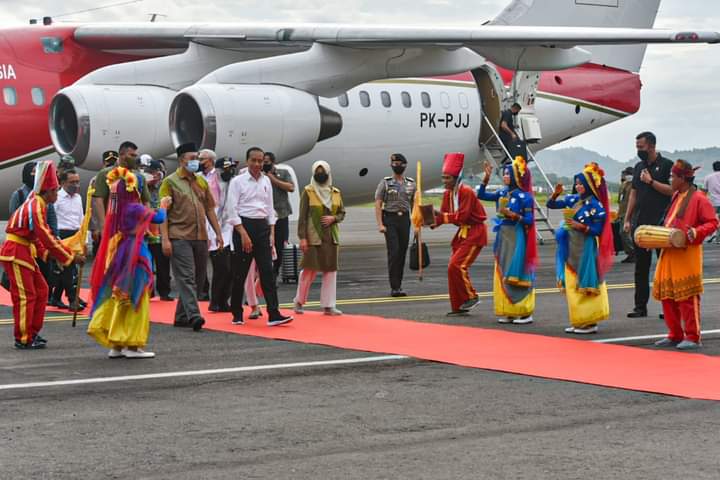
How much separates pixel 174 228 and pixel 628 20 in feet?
59.1

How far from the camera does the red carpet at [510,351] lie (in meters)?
9.22

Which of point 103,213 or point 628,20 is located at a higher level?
point 628,20

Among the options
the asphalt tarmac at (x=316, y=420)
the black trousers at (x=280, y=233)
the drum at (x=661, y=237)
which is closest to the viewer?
the asphalt tarmac at (x=316, y=420)

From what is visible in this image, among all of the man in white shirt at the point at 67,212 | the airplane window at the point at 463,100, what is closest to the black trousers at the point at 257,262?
the man in white shirt at the point at 67,212

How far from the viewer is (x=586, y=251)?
39.1 feet

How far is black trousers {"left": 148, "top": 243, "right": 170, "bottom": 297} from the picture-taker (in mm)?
15336

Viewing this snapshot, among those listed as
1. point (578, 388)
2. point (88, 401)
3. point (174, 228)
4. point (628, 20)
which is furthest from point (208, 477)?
point (628, 20)

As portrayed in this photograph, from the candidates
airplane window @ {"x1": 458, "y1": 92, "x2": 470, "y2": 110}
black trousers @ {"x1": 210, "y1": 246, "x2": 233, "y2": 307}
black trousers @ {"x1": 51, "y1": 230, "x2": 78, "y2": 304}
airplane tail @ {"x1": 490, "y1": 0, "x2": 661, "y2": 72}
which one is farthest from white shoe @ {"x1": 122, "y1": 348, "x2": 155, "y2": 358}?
airplane tail @ {"x1": 490, "y1": 0, "x2": 661, "y2": 72}

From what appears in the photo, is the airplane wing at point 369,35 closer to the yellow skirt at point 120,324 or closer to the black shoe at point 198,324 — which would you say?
the black shoe at point 198,324

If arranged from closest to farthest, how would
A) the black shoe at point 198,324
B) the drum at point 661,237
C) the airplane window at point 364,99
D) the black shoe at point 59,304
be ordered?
the drum at point 661,237 < the black shoe at point 198,324 < the black shoe at point 59,304 < the airplane window at point 364,99

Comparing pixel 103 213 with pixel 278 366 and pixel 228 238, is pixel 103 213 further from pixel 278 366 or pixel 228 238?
pixel 278 366

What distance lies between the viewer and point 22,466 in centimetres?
652

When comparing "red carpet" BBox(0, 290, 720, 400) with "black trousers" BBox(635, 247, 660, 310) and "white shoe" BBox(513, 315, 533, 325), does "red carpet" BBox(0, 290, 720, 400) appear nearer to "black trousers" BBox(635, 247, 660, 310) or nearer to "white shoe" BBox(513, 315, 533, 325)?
"white shoe" BBox(513, 315, 533, 325)

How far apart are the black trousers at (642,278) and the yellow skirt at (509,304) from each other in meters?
1.32
